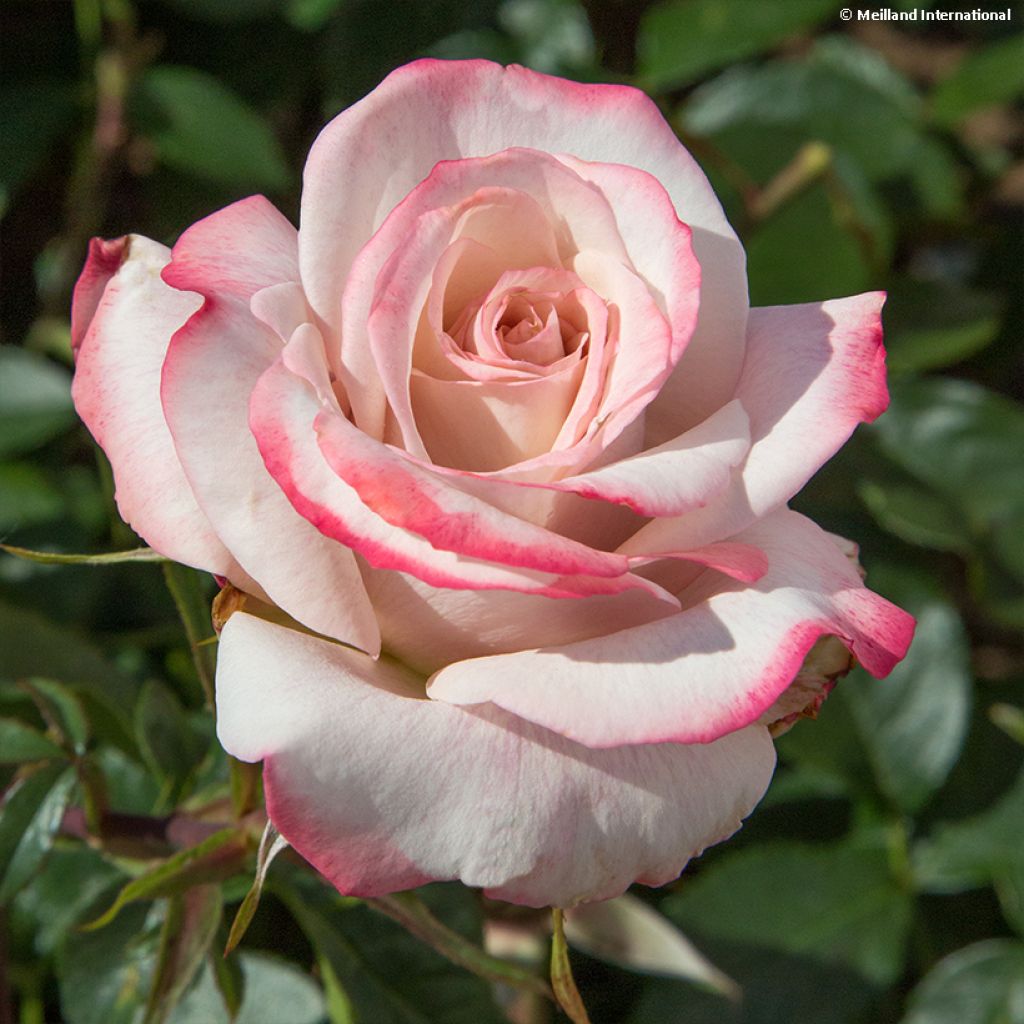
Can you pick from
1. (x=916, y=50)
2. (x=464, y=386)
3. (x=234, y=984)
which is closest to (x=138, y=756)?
(x=234, y=984)

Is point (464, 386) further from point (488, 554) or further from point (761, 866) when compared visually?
point (761, 866)

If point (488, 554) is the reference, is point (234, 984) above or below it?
below

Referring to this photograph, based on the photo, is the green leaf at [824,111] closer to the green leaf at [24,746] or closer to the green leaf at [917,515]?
the green leaf at [917,515]

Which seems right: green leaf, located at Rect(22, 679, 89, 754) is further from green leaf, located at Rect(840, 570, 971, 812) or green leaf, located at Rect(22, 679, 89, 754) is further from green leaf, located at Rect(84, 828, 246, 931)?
green leaf, located at Rect(840, 570, 971, 812)

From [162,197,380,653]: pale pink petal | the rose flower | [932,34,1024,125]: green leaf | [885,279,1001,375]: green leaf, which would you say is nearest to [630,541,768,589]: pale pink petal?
the rose flower

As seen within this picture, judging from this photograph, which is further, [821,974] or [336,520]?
[821,974]

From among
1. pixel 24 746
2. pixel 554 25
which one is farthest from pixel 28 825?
pixel 554 25

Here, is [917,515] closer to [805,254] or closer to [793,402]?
[805,254]
